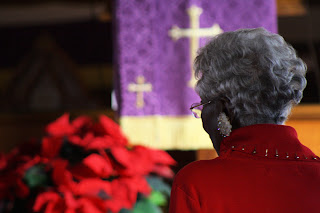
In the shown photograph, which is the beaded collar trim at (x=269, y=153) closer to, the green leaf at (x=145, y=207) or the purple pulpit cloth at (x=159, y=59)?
the green leaf at (x=145, y=207)

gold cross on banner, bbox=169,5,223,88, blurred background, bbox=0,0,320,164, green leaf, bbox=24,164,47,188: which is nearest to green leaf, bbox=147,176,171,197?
green leaf, bbox=24,164,47,188

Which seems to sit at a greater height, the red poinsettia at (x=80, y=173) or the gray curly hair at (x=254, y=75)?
the gray curly hair at (x=254, y=75)

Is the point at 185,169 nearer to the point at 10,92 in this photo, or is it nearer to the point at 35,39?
the point at 10,92

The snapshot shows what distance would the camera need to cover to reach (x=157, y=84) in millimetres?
2658

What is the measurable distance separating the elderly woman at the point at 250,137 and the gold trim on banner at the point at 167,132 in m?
1.39

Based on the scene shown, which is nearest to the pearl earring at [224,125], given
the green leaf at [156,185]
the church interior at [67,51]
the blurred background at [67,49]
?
the green leaf at [156,185]

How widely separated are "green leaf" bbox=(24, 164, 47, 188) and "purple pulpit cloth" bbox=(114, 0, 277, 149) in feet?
2.40

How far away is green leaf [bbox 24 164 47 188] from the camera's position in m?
1.91

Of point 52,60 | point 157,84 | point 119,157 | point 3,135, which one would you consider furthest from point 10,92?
point 119,157

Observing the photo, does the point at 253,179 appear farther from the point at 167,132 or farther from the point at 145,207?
the point at 167,132

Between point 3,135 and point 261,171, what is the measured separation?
2915mm

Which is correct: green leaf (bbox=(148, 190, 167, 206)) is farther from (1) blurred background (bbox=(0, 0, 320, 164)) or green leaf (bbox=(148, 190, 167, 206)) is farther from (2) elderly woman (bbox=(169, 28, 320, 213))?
(1) blurred background (bbox=(0, 0, 320, 164))

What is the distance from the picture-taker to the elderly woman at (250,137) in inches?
43.5

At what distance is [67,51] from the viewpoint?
576 cm
